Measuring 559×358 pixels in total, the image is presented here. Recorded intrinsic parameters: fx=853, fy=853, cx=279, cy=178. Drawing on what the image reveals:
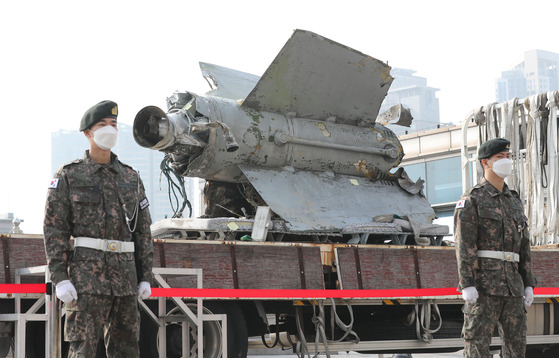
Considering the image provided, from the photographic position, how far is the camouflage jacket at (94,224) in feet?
18.1

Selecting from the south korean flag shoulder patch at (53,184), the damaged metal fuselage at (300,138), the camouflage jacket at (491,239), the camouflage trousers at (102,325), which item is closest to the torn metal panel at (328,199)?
the damaged metal fuselage at (300,138)

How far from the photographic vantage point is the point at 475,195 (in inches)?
277

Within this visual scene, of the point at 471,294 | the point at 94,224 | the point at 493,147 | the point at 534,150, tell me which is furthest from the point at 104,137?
the point at 534,150

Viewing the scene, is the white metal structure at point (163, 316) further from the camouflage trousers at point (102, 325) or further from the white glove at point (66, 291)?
the white glove at point (66, 291)

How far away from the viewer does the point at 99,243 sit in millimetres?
5617

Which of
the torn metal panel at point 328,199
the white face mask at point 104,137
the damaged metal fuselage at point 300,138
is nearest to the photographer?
the white face mask at point 104,137

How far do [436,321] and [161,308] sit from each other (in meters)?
3.45

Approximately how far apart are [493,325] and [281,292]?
2.39m

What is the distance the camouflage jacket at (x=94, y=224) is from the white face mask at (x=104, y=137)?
0.46 ft

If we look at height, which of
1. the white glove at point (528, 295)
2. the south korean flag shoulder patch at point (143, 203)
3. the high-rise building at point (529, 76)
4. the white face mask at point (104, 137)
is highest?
the high-rise building at point (529, 76)

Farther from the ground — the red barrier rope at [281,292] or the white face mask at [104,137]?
the white face mask at [104,137]

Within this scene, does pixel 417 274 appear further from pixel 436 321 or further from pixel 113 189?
pixel 113 189

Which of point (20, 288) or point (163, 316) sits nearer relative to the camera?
point (20, 288)

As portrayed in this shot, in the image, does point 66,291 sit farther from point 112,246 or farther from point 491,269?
point 491,269
